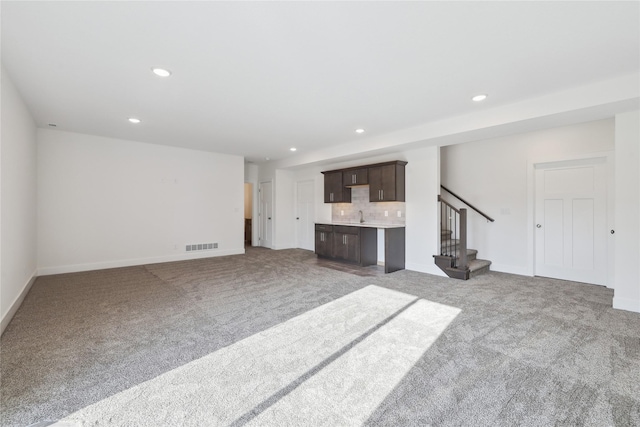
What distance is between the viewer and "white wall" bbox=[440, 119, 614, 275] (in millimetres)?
4887

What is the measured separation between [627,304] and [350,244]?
421cm

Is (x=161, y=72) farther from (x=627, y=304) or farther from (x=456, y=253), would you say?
(x=627, y=304)

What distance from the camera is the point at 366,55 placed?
2.70m

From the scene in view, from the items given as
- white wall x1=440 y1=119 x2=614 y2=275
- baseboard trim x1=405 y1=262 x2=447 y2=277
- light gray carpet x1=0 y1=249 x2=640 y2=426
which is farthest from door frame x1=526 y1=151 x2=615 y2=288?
A: baseboard trim x1=405 y1=262 x2=447 y2=277

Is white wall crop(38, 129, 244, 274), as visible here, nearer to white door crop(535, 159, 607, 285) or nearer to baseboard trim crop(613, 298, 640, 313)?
white door crop(535, 159, 607, 285)

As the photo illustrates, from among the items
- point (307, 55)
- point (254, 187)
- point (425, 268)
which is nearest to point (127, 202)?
point (254, 187)

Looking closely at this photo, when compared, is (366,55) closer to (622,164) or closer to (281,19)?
(281,19)

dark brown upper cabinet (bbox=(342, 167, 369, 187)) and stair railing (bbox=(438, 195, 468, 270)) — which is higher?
dark brown upper cabinet (bbox=(342, 167, 369, 187))

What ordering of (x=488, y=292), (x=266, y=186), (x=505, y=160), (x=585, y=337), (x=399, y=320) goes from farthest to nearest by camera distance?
(x=266, y=186), (x=505, y=160), (x=488, y=292), (x=399, y=320), (x=585, y=337)

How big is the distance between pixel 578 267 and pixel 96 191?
29.5ft

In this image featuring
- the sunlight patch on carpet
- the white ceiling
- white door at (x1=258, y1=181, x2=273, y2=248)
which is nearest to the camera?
the sunlight patch on carpet

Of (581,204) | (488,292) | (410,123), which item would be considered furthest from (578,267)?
(410,123)

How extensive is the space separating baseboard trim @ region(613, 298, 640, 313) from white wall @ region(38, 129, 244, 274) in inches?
287

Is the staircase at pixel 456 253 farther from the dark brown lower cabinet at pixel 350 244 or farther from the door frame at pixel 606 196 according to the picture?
the dark brown lower cabinet at pixel 350 244
